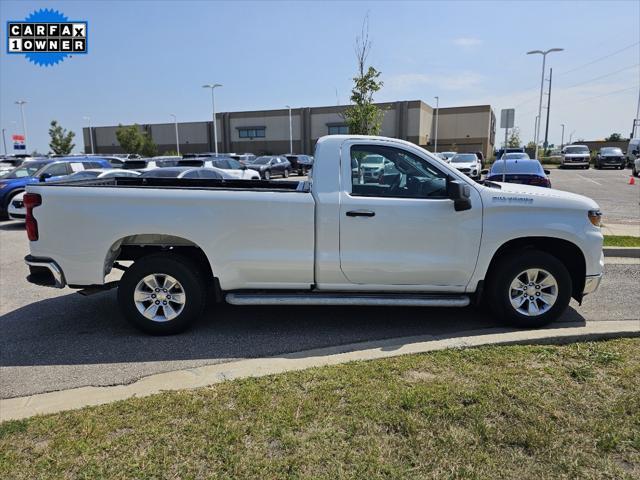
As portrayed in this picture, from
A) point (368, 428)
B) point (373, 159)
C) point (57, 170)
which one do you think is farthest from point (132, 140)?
point (368, 428)

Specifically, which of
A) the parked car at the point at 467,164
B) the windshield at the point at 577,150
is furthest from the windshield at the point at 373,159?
the windshield at the point at 577,150

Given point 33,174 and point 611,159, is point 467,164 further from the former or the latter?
point 33,174

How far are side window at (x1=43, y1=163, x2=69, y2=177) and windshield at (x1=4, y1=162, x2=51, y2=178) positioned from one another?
18.3 inches

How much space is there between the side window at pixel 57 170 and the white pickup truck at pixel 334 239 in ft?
37.9

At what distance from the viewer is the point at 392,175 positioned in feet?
16.0

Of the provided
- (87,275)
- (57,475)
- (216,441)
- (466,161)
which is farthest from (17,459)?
(466,161)

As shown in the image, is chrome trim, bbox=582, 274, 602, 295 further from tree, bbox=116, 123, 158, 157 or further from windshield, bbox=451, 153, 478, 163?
tree, bbox=116, 123, 158, 157

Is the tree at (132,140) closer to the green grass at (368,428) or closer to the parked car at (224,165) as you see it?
the parked car at (224,165)

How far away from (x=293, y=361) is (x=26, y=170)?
14.9 m

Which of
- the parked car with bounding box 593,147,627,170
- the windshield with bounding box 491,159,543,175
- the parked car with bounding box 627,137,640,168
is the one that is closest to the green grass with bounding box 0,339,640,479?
the windshield with bounding box 491,159,543,175

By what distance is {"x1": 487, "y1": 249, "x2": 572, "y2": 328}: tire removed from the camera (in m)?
4.78

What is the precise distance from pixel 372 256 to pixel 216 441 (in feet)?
7.94

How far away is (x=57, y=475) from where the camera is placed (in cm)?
261

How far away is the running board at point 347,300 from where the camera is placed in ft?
15.6
